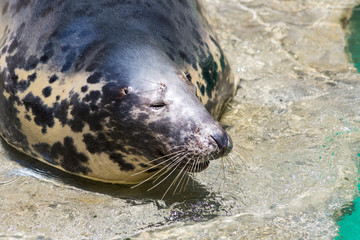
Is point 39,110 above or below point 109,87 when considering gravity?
below

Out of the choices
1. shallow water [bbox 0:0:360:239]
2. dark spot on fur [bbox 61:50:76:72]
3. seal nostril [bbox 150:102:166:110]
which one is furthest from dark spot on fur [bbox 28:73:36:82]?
seal nostril [bbox 150:102:166:110]

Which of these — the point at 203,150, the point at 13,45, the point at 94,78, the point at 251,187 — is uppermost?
the point at 13,45

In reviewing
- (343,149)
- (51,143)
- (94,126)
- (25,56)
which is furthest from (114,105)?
(343,149)

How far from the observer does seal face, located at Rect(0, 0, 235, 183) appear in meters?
3.82

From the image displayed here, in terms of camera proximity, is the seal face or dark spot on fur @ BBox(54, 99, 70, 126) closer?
the seal face

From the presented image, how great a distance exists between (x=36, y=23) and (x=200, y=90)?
135 cm

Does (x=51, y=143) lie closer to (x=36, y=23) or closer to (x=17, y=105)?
(x=17, y=105)

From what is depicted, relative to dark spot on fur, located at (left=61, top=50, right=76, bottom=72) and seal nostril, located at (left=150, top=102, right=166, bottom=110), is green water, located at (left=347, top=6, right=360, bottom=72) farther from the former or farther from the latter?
dark spot on fur, located at (left=61, top=50, right=76, bottom=72)

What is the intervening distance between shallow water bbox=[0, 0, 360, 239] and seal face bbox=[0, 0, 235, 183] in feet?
0.76

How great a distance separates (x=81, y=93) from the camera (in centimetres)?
402

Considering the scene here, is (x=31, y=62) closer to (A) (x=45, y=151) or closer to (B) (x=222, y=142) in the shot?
(A) (x=45, y=151)

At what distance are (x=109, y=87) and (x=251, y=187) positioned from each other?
1235 millimetres

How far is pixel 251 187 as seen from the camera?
13.9ft

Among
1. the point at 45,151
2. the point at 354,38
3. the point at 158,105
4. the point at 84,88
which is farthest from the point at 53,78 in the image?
the point at 354,38
